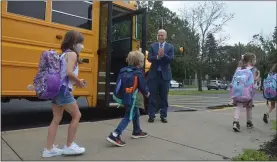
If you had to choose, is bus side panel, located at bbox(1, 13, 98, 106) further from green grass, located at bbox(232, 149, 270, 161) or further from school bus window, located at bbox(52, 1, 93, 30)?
green grass, located at bbox(232, 149, 270, 161)

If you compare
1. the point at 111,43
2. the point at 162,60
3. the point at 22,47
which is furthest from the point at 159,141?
the point at 22,47

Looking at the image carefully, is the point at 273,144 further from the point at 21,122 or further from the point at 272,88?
the point at 21,122

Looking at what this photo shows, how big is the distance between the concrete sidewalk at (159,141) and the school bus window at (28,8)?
6.39 ft

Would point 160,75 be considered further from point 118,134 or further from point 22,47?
point 22,47

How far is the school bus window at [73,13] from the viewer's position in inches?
231

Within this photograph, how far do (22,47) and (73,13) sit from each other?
135cm

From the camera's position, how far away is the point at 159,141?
4.67 m

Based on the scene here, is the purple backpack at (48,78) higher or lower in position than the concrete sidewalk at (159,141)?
higher

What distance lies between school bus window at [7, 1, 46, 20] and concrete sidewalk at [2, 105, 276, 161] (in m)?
1.95

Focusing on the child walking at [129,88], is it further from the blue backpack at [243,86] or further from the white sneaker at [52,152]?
the blue backpack at [243,86]

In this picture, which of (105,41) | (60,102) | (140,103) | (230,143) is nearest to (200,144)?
(230,143)

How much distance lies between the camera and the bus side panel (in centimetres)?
509

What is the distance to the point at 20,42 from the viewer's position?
5.25m

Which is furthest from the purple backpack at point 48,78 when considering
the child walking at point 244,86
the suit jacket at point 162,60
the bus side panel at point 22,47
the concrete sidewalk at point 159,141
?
the child walking at point 244,86
